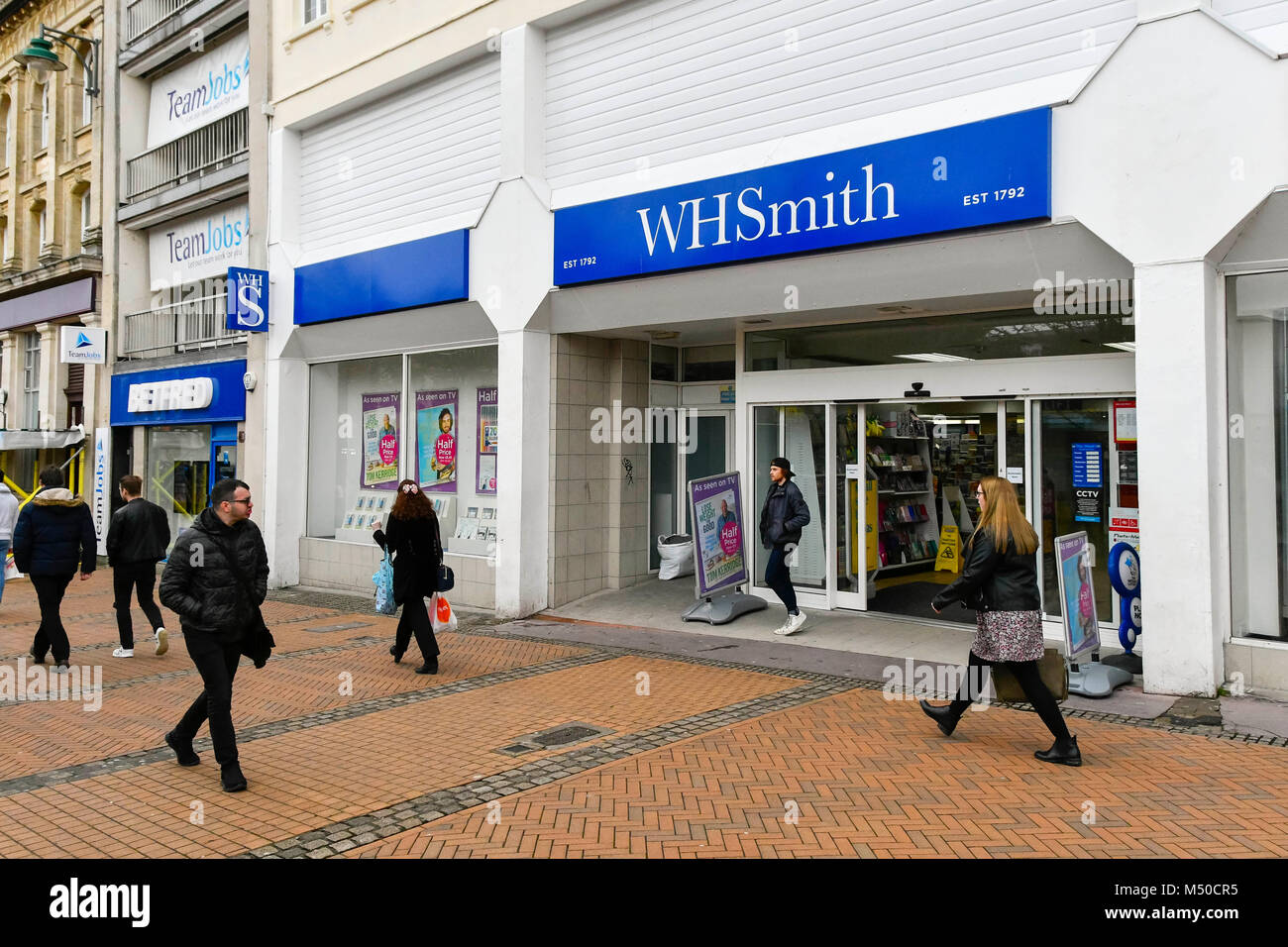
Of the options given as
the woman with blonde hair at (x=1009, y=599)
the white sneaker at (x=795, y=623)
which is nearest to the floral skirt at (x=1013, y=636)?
the woman with blonde hair at (x=1009, y=599)

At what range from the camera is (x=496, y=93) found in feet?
42.2

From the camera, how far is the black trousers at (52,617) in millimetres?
8953

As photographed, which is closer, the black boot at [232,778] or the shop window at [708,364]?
the black boot at [232,778]

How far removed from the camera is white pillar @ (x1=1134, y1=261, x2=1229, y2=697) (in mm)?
7410

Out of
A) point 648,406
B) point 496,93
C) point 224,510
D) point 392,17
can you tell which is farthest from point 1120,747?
point 392,17

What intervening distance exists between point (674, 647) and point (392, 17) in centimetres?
962

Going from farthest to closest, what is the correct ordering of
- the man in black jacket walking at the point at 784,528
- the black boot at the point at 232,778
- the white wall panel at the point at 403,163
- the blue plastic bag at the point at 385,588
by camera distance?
1. the white wall panel at the point at 403,163
2. the man in black jacket walking at the point at 784,528
3. the blue plastic bag at the point at 385,588
4. the black boot at the point at 232,778

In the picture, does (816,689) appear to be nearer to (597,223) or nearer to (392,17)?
(597,223)

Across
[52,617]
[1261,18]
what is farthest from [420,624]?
[1261,18]

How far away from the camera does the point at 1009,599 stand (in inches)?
238

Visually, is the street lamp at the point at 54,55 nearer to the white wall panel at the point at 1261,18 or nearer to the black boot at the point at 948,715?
the white wall panel at the point at 1261,18

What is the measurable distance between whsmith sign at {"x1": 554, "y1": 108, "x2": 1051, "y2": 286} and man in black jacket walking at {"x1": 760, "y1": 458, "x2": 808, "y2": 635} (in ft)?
7.66

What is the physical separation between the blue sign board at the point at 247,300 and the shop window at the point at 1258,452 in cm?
1319

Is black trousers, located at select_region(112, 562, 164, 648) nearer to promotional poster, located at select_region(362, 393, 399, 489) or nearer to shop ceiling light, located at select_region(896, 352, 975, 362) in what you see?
promotional poster, located at select_region(362, 393, 399, 489)
